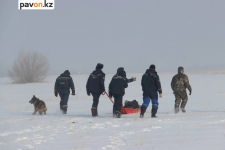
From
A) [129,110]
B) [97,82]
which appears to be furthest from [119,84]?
[129,110]

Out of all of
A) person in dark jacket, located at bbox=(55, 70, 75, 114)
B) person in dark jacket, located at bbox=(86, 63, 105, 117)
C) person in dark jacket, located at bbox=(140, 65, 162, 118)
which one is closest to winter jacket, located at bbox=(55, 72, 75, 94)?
person in dark jacket, located at bbox=(55, 70, 75, 114)

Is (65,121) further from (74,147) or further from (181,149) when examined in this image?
(181,149)

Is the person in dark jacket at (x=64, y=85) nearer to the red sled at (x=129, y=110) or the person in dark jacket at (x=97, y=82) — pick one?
the person in dark jacket at (x=97, y=82)

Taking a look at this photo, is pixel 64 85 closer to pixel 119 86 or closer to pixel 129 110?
pixel 119 86

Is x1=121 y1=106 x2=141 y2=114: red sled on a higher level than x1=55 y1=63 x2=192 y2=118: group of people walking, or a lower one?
lower

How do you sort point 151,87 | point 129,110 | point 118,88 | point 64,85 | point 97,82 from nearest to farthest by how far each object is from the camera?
point 151,87 < point 118,88 < point 97,82 < point 129,110 < point 64,85

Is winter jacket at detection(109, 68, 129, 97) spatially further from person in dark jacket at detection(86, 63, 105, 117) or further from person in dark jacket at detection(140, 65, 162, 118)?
person in dark jacket at detection(140, 65, 162, 118)

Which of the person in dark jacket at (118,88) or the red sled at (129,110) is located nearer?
the person in dark jacket at (118,88)

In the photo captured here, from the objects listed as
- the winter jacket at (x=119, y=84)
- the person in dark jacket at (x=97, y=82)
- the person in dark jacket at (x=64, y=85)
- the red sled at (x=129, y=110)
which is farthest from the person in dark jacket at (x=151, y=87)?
the person in dark jacket at (x=64, y=85)

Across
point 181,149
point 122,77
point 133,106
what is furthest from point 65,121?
point 181,149

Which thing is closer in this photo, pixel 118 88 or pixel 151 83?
pixel 151 83

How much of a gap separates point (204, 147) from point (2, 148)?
4091 mm

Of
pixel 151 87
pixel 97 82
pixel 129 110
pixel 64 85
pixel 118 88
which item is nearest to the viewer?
pixel 151 87

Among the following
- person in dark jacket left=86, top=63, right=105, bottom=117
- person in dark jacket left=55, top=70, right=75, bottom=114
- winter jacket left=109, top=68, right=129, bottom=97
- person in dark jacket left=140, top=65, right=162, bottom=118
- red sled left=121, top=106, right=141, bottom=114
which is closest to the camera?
person in dark jacket left=140, top=65, right=162, bottom=118
